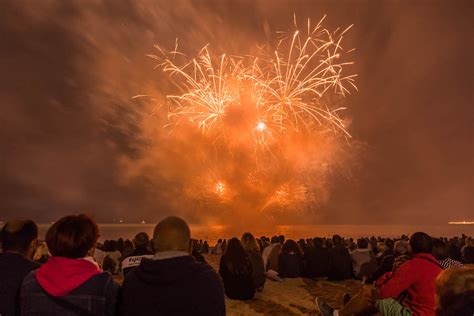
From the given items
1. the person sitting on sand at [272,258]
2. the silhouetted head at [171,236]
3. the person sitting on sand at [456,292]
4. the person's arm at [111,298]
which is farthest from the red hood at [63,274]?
the person sitting on sand at [272,258]

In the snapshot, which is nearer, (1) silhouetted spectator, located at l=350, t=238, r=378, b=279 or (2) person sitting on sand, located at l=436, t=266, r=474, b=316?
(2) person sitting on sand, located at l=436, t=266, r=474, b=316

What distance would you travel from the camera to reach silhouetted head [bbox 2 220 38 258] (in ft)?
12.3

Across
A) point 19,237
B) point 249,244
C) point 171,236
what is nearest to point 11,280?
point 19,237

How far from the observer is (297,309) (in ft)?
26.5

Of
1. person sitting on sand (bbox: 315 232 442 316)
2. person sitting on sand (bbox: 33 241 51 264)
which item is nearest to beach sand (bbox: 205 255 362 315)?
person sitting on sand (bbox: 315 232 442 316)

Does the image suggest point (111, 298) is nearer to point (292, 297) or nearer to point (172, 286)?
point (172, 286)

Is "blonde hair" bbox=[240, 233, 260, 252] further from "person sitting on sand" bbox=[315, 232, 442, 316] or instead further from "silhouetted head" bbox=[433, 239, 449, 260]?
"person sitting on sand" bbox=[315, 232, 442, 316]

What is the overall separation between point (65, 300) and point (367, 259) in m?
10.5

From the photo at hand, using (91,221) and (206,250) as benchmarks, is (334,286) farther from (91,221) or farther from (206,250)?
(206,250)

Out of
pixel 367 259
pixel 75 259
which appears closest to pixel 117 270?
pixel 367 259

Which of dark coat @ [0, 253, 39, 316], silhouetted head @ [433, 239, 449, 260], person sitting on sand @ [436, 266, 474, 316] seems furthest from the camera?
silhouetted head @ [433, 239, 449, 260]

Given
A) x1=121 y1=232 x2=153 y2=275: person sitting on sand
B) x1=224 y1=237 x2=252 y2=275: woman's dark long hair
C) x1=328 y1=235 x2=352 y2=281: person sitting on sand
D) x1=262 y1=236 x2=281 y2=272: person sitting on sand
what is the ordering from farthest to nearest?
1. x1=262 y1=236 x2=281 y2=272: person sitting on sand
2. x1=328 y1=235 x2=352 y2=281: person sitting on sand
3. x1=224 y1=237 x2=252 y2=275: woman's dark long hair
4. x1=121 y1=232 x2=153 y2=275: person sitting on sand

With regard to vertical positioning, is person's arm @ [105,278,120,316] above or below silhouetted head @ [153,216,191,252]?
below

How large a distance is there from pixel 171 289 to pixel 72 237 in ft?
3.35
